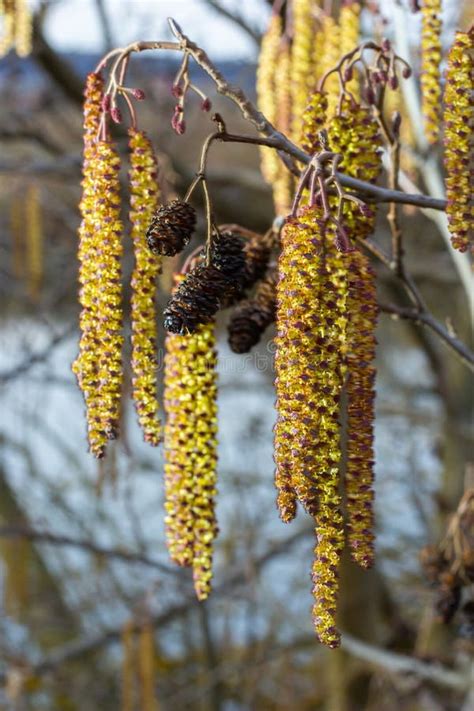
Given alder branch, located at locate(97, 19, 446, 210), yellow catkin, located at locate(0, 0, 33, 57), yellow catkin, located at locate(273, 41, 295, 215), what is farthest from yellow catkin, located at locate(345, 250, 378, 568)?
yellow catkin, located at locate(0, 0, 33, 57)

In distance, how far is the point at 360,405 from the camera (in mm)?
862

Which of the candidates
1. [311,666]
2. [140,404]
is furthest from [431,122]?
[311,666]

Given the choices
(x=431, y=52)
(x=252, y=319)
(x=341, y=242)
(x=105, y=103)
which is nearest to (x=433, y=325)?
(x=252, y=319)

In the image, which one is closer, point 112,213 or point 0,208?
point 112,213

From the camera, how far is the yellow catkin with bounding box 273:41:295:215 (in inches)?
63.6

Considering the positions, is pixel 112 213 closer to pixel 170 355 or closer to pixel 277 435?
pixel 170 355

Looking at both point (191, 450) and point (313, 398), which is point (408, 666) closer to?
point (191, 450)

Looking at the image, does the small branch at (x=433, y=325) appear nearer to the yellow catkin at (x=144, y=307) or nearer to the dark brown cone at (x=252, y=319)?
the dark brown cone at (x=252, y=319)

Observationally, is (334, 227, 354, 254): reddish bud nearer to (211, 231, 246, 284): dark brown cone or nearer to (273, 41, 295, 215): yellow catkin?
(211, 231, 246, 284): dark brown cone

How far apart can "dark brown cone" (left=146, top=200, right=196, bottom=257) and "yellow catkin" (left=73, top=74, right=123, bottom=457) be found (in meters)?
0.04

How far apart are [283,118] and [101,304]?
33.6 inches

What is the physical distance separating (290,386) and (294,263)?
11cm

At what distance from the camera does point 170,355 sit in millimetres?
1032

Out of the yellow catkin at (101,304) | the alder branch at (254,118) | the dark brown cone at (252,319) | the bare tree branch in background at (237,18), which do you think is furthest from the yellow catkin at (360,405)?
the bare tree branch in background at (237,18)
